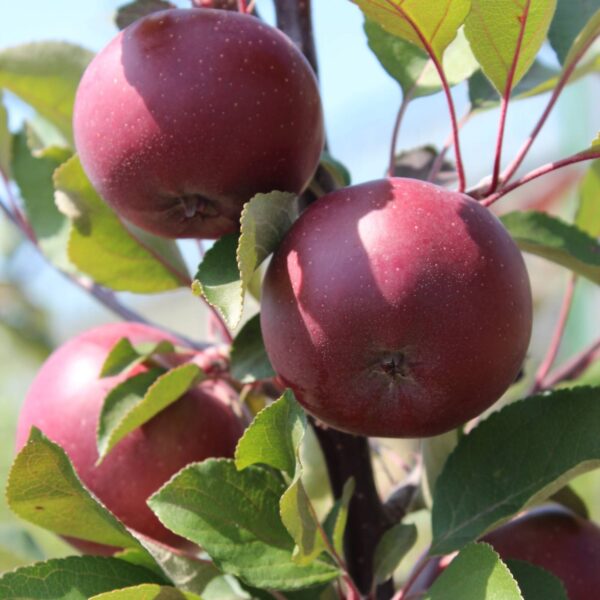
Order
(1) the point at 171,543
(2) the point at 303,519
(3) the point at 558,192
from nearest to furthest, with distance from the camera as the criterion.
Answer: (2) the point at 303,519 < (1) the point at 171,543 < (3) the point at 558,192

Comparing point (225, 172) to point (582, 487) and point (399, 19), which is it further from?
point (582, 487)

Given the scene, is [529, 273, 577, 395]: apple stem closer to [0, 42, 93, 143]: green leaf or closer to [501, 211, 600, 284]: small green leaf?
[501, 211, 600, 284]: small green leaf

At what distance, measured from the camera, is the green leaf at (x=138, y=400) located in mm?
683

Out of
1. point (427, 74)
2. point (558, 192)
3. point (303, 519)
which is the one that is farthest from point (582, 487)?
point (558, 192)

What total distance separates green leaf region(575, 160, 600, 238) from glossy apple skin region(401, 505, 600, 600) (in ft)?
1.05

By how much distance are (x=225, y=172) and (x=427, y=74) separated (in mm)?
266

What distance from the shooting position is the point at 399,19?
2.04 ft

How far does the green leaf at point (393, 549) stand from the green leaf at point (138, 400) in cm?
18

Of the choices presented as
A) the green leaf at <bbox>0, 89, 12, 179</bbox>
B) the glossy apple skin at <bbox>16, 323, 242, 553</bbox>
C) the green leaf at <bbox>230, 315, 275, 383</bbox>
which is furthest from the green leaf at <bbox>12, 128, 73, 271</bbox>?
the green leaf at <bbox>230, 315, 275, 383</bbox>

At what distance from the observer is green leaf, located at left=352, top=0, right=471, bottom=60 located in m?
A: 0.60

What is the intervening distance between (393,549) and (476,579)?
0.13m

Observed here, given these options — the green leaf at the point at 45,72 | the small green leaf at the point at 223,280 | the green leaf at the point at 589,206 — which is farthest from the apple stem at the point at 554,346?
the green leaf at the point at 45,72

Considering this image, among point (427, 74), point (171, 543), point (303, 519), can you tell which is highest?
point (427, 74)

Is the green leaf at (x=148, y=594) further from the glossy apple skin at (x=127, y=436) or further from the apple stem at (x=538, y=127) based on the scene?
the apple stem at (x=538, y=127)
